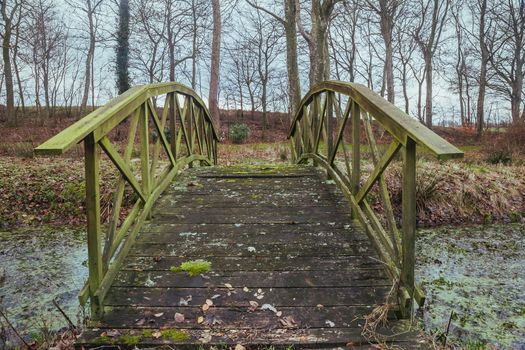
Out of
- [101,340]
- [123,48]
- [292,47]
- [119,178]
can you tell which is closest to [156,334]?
[101,340]

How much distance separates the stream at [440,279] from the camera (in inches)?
136

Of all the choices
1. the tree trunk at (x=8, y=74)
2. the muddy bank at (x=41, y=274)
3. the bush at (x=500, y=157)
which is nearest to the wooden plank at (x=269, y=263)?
the muddy bank at (x=41, y=274)

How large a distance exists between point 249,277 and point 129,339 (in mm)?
983

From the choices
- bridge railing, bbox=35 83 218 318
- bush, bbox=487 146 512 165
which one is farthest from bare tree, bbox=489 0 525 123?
bridge railing, bbox=35 83 218 318

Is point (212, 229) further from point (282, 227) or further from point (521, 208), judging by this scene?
point (521, 208)

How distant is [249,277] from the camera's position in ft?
10.3

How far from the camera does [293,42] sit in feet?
41.6

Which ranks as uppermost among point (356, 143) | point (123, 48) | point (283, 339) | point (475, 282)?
point (123, 48)

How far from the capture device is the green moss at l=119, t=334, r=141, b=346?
8.07ft

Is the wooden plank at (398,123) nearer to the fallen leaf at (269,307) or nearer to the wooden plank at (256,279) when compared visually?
the wooden plank at (256,279)

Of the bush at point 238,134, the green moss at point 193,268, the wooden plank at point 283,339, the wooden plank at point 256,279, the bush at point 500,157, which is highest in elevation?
the bush at point 238,134

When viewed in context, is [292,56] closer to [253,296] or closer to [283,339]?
[253,296]

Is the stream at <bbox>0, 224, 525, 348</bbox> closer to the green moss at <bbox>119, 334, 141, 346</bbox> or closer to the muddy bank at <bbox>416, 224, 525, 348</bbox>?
the muddy bank at <bbox>416, 224, 525, 348</bbox>

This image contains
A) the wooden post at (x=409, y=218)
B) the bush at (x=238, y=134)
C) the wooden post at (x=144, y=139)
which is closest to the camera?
the wooden post at (x=409, y=218)
